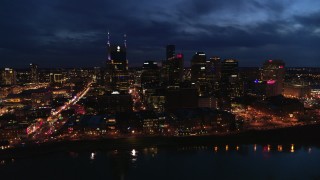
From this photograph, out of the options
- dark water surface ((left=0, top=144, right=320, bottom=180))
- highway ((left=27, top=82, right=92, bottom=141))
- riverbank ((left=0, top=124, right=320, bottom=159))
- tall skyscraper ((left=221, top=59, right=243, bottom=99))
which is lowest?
dark water surface ((left=0, top=144, right=320, bottom=180))

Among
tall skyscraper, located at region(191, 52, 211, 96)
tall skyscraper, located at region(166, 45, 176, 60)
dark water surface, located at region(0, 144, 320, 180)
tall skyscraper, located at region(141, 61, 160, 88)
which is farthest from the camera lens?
tall skyscraper, located at region(166, 45, 176, 60)

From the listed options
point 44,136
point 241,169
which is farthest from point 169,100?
point 241,169

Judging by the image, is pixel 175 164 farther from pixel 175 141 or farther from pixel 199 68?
pixel 199 68

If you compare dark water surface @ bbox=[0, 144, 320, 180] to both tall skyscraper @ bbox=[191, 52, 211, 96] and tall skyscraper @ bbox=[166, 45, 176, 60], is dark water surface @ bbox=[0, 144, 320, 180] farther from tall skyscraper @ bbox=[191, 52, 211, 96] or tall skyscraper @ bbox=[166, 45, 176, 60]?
tall skyscraper @ bbox=[166, 45, 176, 60]

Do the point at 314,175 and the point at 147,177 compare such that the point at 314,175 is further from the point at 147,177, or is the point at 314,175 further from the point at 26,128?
the point at 26,128

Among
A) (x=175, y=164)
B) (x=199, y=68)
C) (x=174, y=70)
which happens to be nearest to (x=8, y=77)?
(x=174, y=70)

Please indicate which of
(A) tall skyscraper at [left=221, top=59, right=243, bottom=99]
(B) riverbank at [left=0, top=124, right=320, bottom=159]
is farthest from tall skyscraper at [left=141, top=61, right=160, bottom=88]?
(B) riverbank at [left=0, top=124, right=320, bottom=159]
